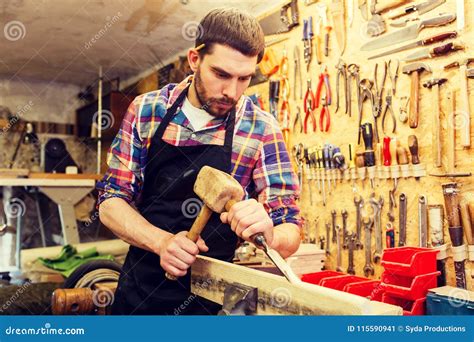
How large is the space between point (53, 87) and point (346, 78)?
9.15 feet

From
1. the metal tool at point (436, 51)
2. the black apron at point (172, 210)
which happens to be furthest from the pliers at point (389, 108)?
the black apron at point (172, 210)

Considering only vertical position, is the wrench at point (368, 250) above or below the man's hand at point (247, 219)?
below

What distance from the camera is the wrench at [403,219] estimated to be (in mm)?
1885

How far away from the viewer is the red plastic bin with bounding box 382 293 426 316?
1.56 meters

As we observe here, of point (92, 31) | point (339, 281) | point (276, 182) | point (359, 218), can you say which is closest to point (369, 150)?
point (359, 218)

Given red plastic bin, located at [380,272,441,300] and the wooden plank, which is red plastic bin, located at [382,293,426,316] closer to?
red plastic bin, located at [380,272,441,300]

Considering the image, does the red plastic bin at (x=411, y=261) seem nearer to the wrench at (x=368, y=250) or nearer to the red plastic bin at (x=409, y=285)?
the red plastic bin at (x=409, y=285)

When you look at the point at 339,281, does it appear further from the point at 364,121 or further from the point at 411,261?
the point at 364,121

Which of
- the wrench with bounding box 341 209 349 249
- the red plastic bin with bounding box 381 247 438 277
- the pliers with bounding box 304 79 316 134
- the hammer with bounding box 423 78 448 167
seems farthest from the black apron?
the pliers with bounding box 304 79 316 134

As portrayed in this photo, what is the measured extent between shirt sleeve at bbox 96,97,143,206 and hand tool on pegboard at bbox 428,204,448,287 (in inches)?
44.2

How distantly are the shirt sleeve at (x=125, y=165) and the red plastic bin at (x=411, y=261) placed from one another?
959 millimetres

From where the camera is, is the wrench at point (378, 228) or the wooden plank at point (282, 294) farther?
the wrench at point (378, 228)

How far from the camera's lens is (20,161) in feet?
15.9
